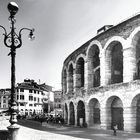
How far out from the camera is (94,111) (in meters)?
25.4

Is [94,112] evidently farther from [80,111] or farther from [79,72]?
[79,72]

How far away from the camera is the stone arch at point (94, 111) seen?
24.9m

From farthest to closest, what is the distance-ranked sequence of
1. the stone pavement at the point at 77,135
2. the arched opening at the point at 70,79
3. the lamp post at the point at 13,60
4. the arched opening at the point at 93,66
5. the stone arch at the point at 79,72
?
the arched opening at the point at 70,79 < the stone arch at the point at 79,72 < the arched opening at the point at 93,66 < the stone pavement at the point at 77,135 < the lamp post at the point at 13,60

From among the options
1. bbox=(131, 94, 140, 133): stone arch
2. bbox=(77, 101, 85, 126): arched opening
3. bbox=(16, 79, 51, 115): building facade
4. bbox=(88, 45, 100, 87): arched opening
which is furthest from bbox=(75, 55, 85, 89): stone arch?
bbox=(16, 79, 51, 115): building facade

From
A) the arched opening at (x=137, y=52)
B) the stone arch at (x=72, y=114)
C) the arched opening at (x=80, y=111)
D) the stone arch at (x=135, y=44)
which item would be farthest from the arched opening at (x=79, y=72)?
the stone arch at (x=135, y=44)

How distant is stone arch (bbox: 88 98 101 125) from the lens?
24922 mm

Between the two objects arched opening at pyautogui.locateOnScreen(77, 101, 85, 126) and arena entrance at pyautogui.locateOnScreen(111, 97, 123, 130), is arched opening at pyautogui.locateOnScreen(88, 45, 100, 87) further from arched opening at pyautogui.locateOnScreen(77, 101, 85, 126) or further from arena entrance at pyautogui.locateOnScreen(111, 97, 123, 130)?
arena entrance at pyautogui.locateOnScreen(111, 97, 123, 130)

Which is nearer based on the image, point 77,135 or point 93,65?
point 77,135

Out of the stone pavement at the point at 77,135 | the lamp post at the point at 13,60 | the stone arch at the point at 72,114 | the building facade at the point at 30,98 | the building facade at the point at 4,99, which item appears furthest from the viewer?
the building facade at the point at 4,99

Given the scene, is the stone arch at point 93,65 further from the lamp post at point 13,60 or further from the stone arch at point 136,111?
the lamp post at point 13,60

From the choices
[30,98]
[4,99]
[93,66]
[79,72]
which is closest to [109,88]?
[93,66]

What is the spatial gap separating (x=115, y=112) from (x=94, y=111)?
3618mm

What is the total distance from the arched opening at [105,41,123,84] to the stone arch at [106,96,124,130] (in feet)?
5.52

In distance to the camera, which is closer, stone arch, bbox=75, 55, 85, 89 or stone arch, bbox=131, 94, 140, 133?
stone arch, bbox=131, 94, 140, 133
